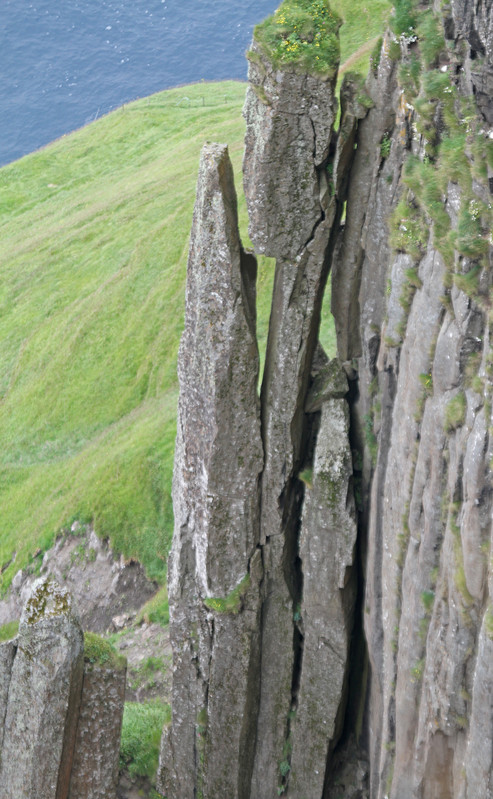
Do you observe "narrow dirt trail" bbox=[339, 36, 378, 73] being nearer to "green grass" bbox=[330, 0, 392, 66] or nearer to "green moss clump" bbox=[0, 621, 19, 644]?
"green grass" bbox=[330, 0, 392, 66]

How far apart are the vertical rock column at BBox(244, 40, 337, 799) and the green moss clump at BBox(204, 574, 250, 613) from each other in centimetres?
73

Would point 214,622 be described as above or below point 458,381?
below

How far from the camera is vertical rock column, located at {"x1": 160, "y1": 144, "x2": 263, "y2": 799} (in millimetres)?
20375

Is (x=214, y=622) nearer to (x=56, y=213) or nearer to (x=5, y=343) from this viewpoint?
(x=5, y=343)

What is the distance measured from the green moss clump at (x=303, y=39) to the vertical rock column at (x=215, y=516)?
282 cm

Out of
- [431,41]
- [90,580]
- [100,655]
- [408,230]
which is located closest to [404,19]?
[431,41]

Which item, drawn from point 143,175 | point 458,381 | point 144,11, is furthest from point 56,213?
point 144,11

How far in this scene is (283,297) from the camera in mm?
20766

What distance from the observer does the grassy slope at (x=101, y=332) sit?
136 feet

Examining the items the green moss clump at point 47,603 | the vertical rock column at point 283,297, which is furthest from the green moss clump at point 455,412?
the green moss clump at point 47,603

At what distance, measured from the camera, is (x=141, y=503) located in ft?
128

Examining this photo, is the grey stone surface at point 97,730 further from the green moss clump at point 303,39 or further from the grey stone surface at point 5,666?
the green moss clump at point 303,39

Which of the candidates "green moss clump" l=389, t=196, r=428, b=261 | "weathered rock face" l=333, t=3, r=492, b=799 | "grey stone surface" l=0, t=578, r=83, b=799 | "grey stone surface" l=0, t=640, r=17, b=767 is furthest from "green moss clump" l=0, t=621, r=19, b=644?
"green moss clump" l=389, t=196, r=428, b=261

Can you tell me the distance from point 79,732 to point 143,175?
249 feet
